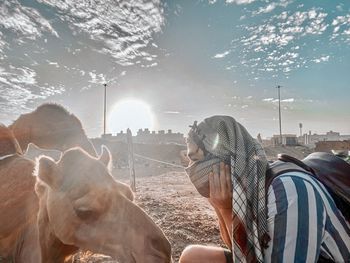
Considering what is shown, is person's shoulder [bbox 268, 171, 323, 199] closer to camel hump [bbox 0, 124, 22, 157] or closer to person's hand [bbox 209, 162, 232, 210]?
person's hand [bbox 209, 162, 232, 210]

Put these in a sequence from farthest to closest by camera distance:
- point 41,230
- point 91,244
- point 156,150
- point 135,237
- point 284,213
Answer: point 156,150 → point 41,230 → point 91,244 → point 135,237 → point 284,213

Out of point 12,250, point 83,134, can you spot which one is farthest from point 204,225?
point 12,250

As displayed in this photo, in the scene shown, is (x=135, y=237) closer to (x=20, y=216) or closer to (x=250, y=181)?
(x=250, y=181)

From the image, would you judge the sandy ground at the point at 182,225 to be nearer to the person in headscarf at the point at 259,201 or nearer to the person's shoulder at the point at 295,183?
the person in headscarf at the point at 259,201

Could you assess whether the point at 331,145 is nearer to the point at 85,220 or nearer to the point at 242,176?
the point at 242,176

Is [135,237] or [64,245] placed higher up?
[135,237]

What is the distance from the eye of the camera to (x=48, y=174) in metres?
2.15

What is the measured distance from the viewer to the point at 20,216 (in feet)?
8.72

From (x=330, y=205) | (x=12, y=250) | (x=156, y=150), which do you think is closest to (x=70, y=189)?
(x=12, y=250)

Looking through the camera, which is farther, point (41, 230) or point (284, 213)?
point (41, 230)

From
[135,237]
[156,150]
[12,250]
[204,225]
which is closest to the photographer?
[135,237]

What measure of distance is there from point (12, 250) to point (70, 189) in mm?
1151

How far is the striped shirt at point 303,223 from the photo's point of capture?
4.68 feet

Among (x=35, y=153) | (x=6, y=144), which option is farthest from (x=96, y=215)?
(x=35, y=153)
